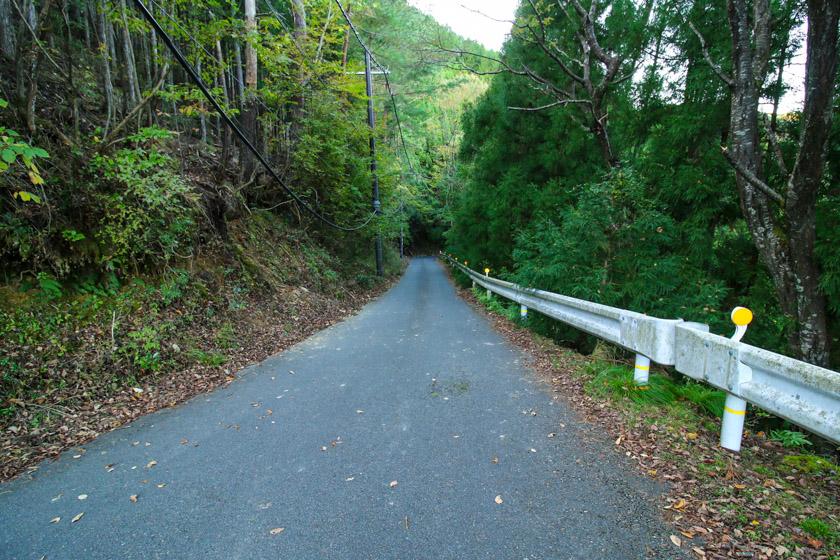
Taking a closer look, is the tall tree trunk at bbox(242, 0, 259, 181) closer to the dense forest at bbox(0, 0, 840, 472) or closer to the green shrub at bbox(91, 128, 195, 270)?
the dense forest at bbox(0, 0, 840, 472)

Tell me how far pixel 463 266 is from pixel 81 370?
16421 mm

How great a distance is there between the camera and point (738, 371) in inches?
101

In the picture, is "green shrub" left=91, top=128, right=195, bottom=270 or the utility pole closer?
"green shrub" left=91, top=128, right=195, bottom=270

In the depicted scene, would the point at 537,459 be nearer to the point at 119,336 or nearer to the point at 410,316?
the point at 119,336

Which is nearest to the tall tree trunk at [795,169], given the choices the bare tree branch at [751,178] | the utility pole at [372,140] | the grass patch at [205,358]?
the bare tree branch at [751,178]

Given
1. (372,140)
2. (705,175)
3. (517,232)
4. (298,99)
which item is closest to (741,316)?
(705,175)

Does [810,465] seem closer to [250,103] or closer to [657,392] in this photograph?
[657,392]

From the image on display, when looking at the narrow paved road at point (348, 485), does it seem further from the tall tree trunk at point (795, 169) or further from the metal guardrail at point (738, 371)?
the tall tree trunk at point (795, 169)

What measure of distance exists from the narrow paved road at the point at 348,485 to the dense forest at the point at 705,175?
2.82 m

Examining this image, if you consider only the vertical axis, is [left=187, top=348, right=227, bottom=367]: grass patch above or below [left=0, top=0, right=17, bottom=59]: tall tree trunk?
below

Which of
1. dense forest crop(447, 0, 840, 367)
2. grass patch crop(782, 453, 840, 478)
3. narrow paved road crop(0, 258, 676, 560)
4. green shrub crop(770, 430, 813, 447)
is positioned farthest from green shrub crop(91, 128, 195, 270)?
green shrub crop(770, 430, 813, 447)

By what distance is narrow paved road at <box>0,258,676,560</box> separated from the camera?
2107mm

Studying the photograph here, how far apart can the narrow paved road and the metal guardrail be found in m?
0.86

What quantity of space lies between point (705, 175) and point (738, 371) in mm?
4468
